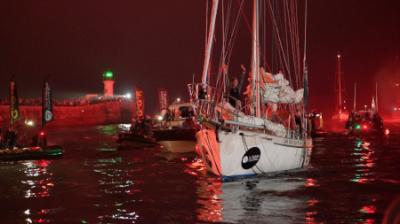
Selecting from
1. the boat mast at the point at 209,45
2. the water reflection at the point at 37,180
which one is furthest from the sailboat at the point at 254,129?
the water reflection at the point at 37,180

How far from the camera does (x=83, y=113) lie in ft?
387

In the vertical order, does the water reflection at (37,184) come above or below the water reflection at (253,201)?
above

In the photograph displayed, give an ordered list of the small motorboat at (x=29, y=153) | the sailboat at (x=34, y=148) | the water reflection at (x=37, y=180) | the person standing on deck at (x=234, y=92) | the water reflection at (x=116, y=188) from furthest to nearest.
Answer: the sailboat at (x=34, y=148) < the small motorboat at (x=29, y=153) < the person standing on deck at (x=234, y=92) < the water reflection at (x=37, y=180) < the water reflection at (x=116, y=188)

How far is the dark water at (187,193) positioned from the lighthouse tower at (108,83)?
402ft

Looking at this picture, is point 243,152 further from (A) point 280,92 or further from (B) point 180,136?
(B) point 180,136

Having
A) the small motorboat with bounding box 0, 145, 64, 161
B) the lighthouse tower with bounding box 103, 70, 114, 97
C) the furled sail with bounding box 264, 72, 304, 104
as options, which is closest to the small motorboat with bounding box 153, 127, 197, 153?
the small motorboat with bounding box 0, 145, 64, 161

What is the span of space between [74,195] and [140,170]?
25.2ft

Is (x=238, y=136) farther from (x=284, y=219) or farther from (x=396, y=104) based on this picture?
(x=396, y=104)

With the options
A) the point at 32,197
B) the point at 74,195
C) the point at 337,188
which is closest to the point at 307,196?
the point at 337,188

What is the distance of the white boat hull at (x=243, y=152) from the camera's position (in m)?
19.4

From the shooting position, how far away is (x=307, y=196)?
1745 cm

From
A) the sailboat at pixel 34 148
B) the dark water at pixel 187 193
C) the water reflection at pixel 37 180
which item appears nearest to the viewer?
the dark water at pixel 187 193

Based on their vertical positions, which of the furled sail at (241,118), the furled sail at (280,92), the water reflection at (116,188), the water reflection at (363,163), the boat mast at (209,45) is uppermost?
the boat mast at (209,45)

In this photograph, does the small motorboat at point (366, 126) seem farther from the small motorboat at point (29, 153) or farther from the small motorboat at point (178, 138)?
the small motorboat at point (29, 153)
